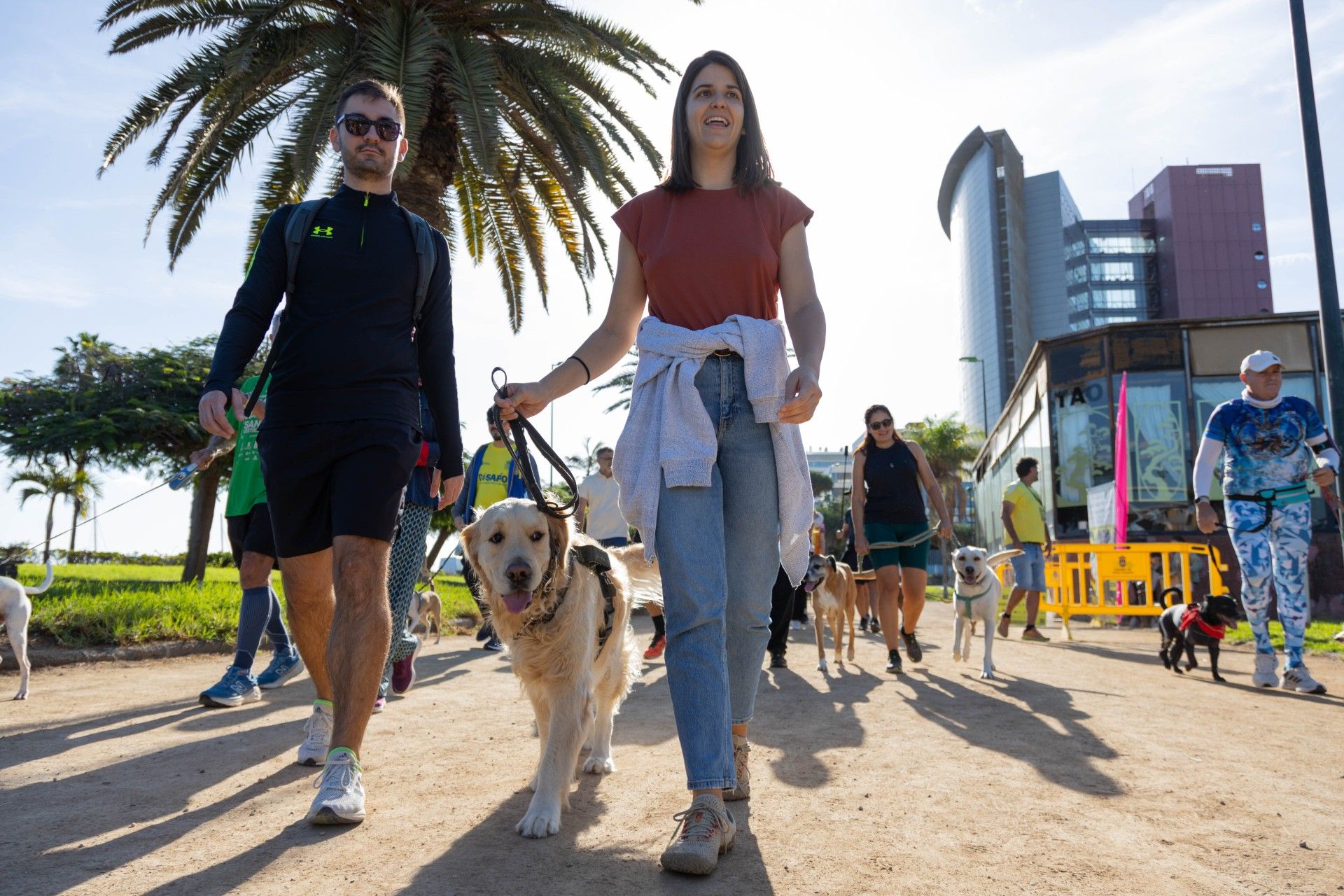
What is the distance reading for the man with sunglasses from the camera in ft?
9.80

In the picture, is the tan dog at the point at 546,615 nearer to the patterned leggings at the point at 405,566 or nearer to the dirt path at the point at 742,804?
the dirt path at the point at 742,804

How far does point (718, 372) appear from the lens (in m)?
2.83

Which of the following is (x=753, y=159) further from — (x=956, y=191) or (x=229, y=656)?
(x=956, y=191)

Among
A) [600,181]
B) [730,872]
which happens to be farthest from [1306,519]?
[600,181]

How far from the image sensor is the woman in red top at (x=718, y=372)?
8.59 feet

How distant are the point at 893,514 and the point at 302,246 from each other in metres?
5.17

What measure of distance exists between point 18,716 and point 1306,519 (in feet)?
26.5

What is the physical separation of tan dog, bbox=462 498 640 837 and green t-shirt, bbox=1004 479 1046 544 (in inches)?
358

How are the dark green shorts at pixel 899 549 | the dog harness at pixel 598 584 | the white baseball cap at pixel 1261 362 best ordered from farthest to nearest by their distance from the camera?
1. the dark green shorts at pixel 899 549
2. the white baseball cap at pixel 1261 362
3. the dog harness at pixel 598 584

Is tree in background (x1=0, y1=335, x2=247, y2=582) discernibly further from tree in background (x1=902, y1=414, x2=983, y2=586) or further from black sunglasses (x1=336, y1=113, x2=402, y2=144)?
tree in background (x1=902, y1=414, x2=983, y2=586)

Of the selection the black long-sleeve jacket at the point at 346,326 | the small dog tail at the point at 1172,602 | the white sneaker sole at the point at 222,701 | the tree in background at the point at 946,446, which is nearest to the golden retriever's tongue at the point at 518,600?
the black long-sleeve jacket at the point at 346,326

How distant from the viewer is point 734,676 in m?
2.91

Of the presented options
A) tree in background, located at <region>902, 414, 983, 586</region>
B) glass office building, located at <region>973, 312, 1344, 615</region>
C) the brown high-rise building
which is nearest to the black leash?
glass office building, located at <region>973, 312, 1344, 615</region>

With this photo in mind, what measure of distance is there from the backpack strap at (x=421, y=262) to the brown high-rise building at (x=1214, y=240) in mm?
97722
